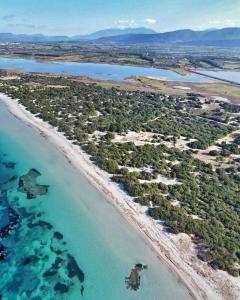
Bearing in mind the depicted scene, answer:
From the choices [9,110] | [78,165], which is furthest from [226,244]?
[9,110]

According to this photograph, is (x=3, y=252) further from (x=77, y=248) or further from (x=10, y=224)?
(x=77, y=248)

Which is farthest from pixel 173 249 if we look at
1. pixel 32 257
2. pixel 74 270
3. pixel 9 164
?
pixel 9 164

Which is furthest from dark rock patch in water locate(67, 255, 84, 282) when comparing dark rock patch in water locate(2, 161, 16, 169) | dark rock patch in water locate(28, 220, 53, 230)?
dark rock patch in water locate(2, 161, 16, 169)

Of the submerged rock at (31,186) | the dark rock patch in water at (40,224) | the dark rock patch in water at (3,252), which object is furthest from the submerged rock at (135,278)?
the submerged rock at (31,186)

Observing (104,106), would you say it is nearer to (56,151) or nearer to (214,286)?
(56,151)

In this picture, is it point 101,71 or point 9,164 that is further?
point 101,71

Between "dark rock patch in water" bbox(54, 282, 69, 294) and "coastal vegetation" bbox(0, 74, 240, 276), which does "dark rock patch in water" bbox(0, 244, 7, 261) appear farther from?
"coastal vegetation" bbox(0, 74, 240, 276)
